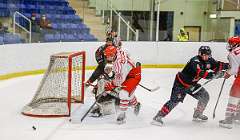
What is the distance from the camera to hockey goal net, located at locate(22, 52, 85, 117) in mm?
4926

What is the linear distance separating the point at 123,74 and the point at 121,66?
0.33ft

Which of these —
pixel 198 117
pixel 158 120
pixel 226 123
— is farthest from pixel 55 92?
pixel 226 123

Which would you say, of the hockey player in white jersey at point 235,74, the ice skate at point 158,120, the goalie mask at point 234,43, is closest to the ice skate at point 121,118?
the ice skate at point 158,120

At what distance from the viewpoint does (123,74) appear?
4566 mm

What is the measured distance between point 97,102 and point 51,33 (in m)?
4.20

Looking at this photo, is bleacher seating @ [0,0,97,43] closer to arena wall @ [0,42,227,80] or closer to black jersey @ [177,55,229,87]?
arena wall @ [0,42,227,80]

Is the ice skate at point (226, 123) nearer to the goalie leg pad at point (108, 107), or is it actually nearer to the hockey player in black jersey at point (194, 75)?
the hockey player in black jersey at point (194, 75)

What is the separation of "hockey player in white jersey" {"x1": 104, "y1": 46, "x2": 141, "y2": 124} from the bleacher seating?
379 centimetres

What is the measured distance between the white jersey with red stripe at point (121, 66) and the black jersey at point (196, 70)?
20.0 inches

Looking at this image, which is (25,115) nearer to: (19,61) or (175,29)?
(19,61)

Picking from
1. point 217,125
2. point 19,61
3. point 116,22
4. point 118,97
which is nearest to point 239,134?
point 217,125

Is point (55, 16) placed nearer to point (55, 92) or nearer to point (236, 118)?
point (55, 92)

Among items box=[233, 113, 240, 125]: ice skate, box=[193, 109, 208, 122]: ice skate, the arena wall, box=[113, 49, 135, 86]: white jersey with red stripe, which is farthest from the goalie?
the arena wall

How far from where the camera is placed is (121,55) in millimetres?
4500
